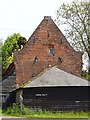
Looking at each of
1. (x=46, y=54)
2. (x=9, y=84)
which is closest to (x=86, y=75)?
(x=46, y=54)

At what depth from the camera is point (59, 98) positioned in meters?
45.8

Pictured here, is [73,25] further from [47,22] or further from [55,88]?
[55,88]

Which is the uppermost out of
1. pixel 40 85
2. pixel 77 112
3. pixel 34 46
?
pixel 34 46

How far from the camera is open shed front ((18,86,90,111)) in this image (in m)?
44.9

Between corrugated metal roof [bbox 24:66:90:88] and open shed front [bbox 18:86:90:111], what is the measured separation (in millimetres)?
446

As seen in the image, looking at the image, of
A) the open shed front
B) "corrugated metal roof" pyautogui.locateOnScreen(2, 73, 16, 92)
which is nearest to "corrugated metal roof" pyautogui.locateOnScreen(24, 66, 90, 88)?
the open shed front

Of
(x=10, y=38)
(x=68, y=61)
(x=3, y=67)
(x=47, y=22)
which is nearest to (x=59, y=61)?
(x=68, y=61)

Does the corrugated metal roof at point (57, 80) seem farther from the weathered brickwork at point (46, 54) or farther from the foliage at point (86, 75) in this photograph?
the foliage at point (86, 75)

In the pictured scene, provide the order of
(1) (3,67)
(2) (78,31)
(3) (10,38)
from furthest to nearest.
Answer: (3) (10,38) < (1) (3,67) < (2) (78,31)

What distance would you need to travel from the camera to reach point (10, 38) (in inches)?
3684

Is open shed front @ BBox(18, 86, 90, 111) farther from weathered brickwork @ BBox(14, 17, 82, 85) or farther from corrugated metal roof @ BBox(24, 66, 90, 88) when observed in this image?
weathered brickwork @ BBox(14, 17, 82, 85)

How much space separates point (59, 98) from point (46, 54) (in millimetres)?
11128

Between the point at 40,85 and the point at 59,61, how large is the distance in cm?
1052

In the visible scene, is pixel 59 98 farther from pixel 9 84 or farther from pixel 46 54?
pixel 9 84
